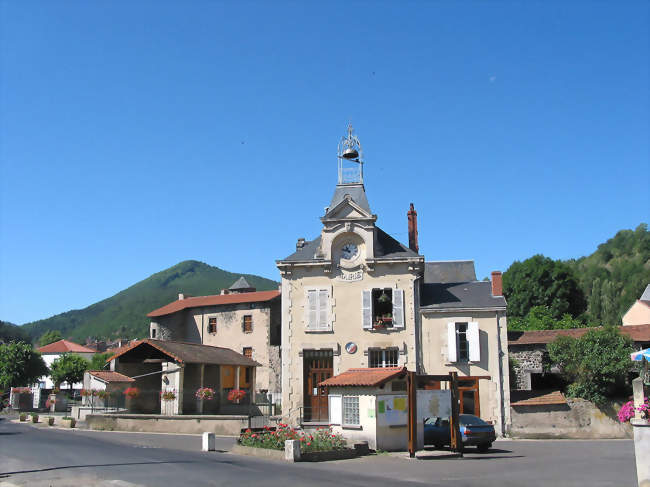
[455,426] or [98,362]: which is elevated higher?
[98,362]

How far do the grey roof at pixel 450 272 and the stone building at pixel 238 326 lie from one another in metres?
10.8

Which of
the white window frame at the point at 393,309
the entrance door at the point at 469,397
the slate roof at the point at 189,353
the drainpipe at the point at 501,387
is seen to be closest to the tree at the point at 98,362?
the slate roof at the point at 189,353

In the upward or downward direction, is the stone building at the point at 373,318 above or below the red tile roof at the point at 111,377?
above

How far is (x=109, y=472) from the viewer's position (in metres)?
14.2

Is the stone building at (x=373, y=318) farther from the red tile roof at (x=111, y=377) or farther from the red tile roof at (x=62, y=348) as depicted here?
the red tile roof at (x=62, y=348)

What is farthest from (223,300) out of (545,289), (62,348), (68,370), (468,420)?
(62,348)

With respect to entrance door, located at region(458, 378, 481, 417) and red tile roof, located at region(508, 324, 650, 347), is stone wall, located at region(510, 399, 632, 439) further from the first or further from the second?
red tile roof, located at region(508, 324, 650, 347)

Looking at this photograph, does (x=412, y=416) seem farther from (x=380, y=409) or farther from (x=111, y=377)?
(x=111, y=377)

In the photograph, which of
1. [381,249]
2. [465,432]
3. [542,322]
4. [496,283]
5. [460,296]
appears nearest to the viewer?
[465,432]

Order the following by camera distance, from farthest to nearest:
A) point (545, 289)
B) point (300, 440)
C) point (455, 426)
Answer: point (545, 289)
point (455, 426)
point (300, 440)

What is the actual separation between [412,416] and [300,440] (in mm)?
3323

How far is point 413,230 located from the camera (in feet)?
109

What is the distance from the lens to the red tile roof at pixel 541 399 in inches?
1045

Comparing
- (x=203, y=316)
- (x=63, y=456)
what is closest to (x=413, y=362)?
(x=63, y=456)
